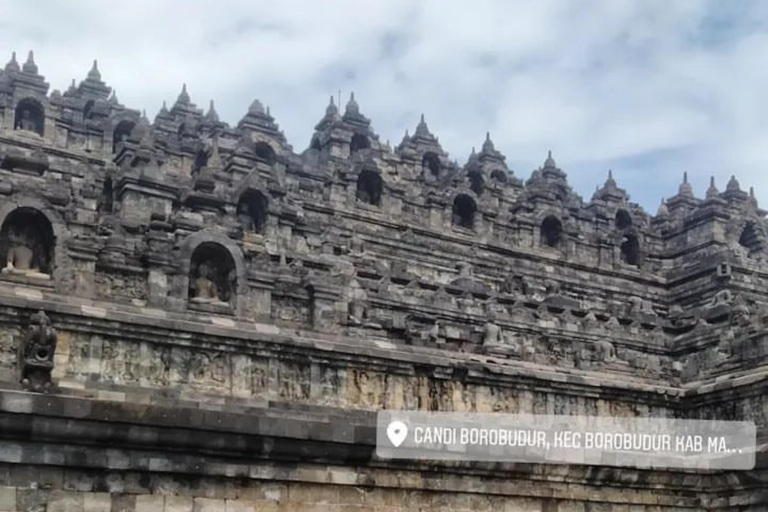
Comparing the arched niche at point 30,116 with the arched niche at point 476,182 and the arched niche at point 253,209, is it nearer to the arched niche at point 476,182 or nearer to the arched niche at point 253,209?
the arched niche at point 253,209

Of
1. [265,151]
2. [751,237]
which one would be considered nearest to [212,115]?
[265,151]

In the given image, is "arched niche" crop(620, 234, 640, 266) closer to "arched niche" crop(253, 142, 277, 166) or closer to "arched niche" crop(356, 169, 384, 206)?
"arched niche" crop(356, 169, 384, 206)

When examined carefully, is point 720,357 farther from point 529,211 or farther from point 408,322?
point 529,211

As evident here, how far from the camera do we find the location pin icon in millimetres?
11008

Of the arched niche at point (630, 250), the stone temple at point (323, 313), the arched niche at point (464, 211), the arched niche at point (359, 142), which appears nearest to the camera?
the stone temple at point (323, 313)

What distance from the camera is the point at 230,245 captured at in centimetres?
2578

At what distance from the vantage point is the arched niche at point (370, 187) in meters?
39.8

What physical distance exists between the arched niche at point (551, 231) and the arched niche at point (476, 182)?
9.59 ft

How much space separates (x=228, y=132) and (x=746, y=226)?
2288 centimetres

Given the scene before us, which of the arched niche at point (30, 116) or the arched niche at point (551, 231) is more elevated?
the arched niche at point (30, 116)

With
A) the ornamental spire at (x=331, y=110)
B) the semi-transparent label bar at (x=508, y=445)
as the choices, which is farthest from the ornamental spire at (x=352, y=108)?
the semi-transparent label bar at (x=508, y=445)

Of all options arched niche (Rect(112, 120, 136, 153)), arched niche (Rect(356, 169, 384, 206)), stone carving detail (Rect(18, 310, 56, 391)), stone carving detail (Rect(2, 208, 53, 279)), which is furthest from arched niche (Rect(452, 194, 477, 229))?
stone carving detail (Rect(18, 310, 56, 391))

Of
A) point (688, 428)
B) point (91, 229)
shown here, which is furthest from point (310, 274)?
point (688, 428)

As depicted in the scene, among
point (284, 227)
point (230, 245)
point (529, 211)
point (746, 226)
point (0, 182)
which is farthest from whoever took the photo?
point (746, 226)
